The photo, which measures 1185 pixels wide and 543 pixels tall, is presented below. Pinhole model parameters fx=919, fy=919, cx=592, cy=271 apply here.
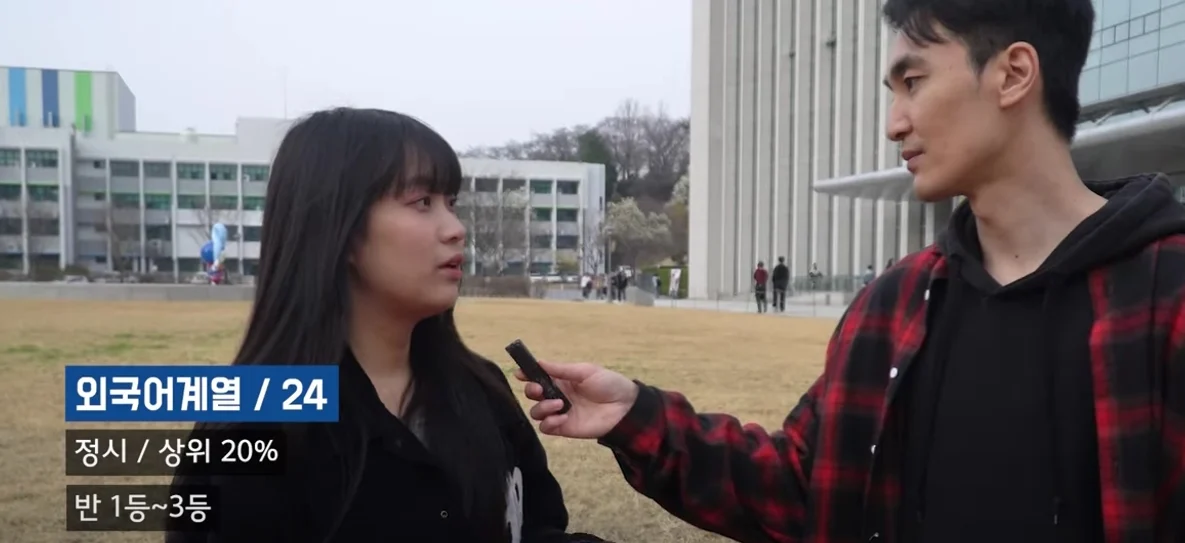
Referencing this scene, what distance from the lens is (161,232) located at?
172 ft

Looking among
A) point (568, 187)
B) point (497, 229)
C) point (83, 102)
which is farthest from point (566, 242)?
point (83, 102)

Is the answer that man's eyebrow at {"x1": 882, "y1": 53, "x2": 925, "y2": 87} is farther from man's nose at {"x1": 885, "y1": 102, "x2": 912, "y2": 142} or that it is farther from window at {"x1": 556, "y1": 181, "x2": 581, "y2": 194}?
window at {"x1": 556, "y1": 181, "x2": 581, "y2": 194}

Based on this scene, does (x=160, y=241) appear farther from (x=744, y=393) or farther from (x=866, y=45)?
(x=744, y=393)

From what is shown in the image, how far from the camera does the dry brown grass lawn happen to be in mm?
4160

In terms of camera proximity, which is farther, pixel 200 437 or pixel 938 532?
pixel 200 437

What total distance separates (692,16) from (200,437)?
3882cm

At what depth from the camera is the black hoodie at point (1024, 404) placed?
1398 millimetres

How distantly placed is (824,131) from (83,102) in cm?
3412

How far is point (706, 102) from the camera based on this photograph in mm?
37688

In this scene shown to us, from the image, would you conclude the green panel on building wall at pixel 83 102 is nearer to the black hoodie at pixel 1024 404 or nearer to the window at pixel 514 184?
the window at pixel 514 184

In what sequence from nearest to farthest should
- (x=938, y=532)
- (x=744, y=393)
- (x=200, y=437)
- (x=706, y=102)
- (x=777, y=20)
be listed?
1. (x=938, y=532)
2. (x=200, y=437)
3. (x=744, y=393)
4. (x=777, y=20)
5. (x=706, y=102)

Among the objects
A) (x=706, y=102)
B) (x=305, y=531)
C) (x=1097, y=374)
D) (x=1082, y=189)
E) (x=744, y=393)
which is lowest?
(x=744, y=393)

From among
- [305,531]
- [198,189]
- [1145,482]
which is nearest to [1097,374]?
[1145,482]

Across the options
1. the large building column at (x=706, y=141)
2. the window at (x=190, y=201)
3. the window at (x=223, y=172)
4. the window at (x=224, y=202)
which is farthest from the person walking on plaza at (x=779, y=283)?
the window at (x=190, y=201)
